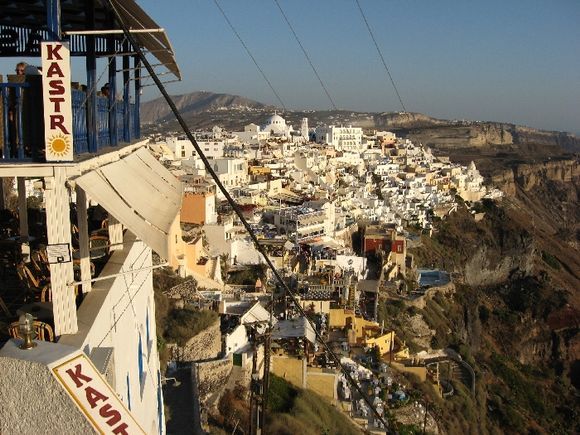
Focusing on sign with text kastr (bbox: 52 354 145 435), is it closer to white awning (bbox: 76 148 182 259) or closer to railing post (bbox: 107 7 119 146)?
white awning (bbox: 76 148 182 259)

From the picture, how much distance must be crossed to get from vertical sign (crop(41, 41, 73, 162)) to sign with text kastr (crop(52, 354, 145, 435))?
1177 millimetres

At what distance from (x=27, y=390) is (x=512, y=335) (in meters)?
41.1

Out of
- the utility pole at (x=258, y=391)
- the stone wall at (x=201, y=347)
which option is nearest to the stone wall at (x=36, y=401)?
the utility pole at (x=258, y=391)

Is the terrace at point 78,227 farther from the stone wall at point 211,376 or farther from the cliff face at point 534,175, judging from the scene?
the cliff face at point 534,175

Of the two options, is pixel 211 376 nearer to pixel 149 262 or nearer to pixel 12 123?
pixel 149 262

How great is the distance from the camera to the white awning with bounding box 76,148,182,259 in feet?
11.4

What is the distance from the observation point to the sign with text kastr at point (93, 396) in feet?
8.91

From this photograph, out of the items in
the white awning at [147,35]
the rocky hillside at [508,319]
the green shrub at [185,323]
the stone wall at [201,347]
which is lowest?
the rocky hillside at [508,319]

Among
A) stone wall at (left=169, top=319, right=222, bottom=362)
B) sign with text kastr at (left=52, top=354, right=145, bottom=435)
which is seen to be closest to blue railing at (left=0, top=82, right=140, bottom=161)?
sign with text kastr at (left=52, top=354, right=145, bottom=435)

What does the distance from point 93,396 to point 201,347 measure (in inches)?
417

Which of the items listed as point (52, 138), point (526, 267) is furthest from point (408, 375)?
point (526, 267)

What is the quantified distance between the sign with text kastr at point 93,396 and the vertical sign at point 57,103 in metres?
1.18

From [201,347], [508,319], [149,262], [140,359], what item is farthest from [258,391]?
[508,319]

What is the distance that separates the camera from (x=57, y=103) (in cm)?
330
